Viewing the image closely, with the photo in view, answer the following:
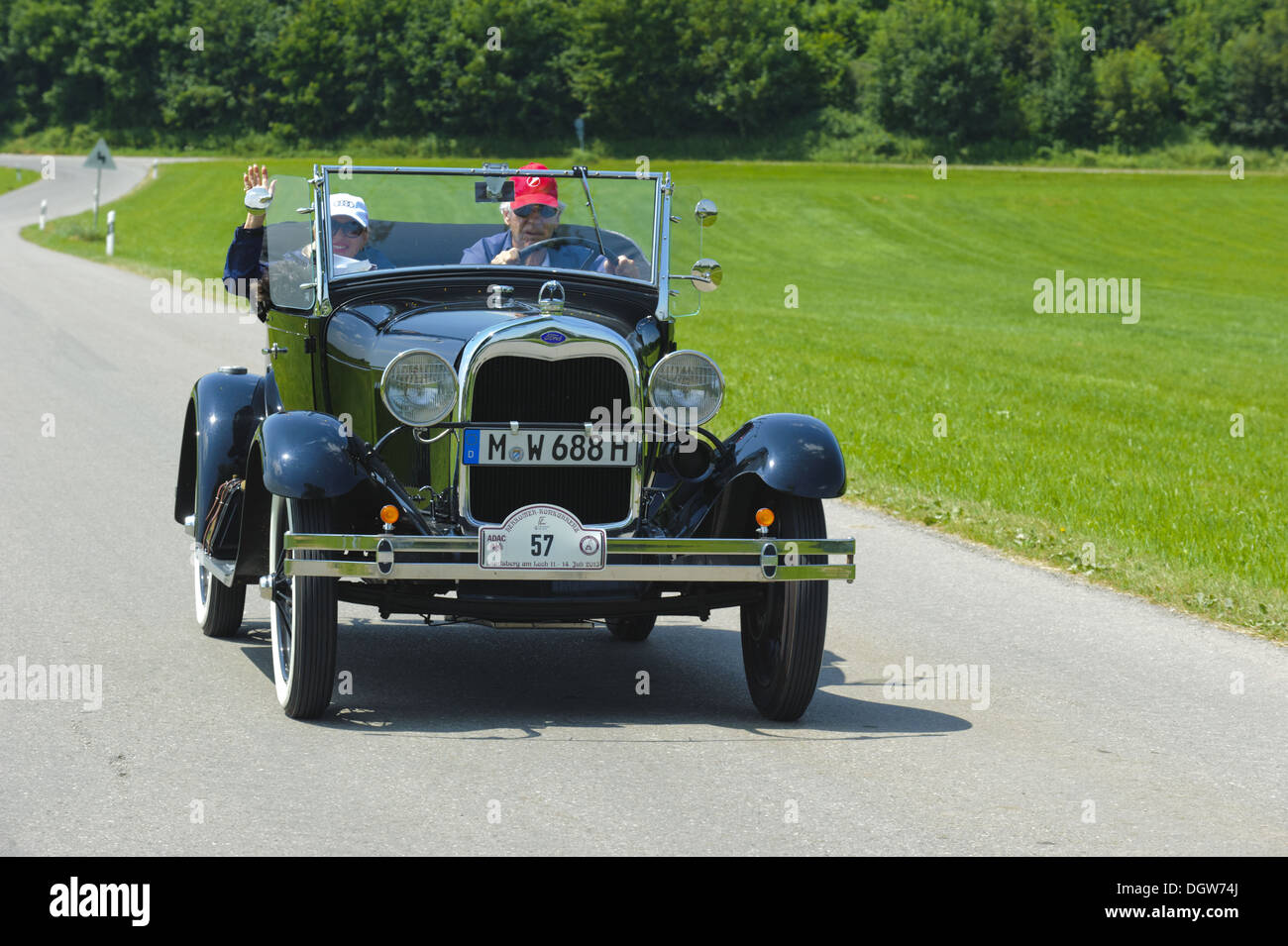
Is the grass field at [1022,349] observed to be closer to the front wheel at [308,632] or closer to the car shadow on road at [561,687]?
the car shadow on road at [561,687]

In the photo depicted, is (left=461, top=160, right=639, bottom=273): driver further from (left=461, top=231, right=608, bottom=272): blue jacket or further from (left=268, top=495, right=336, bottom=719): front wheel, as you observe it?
(left=268, top=495, right=336, bottom=719): front wheel

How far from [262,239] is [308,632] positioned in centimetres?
235

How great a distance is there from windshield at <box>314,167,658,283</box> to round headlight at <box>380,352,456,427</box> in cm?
106

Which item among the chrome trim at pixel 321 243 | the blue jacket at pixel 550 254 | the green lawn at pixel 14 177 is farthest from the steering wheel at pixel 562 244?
the green lawn at pixel 14 177

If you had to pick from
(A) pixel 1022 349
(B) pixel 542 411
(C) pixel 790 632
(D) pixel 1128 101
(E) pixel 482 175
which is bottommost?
(A) pixel 1022 349

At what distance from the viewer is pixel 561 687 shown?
6559 mm

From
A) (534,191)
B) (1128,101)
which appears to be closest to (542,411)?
(534,191)

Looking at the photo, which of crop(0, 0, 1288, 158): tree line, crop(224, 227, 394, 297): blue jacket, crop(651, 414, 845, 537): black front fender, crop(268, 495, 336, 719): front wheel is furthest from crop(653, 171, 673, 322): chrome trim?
crop(0, 0, 1288, 158): tree line

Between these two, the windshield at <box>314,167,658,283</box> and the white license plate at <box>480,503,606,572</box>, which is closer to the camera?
the white license plate at <box>480,503,606,572</box>

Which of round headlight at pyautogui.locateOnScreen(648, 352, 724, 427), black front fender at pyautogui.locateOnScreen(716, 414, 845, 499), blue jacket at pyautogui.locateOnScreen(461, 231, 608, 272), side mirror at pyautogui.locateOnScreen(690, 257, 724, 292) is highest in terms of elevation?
blue jacket at pyautogui.locateOnScreen(461, 231, 608, 272)

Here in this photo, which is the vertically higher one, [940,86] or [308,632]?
[940,86]

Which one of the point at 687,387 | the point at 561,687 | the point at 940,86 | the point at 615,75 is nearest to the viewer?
the point at 687,387

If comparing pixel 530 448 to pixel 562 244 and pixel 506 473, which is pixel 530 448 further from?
pixel 562 244

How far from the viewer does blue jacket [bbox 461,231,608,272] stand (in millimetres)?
6926
